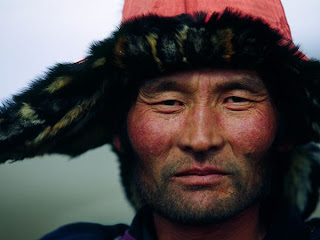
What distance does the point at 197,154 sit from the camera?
7.11 ft

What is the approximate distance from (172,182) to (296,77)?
2.29 ft

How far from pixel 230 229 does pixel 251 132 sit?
0.47 m

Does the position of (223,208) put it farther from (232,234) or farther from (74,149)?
(74,149)

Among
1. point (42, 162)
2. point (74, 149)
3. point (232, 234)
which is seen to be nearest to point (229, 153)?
point (232, 234)

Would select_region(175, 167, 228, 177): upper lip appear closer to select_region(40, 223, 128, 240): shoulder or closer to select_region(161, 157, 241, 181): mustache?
select_region(161, 157, 241, 181): mustache

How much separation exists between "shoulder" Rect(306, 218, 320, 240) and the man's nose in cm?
61

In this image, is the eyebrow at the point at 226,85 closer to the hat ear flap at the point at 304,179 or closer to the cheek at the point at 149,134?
the cheek at the point at 149,134

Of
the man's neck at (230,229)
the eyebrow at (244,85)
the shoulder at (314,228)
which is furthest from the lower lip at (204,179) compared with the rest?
the shoulder at (314,228)

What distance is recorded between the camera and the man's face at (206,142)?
218 centimetres

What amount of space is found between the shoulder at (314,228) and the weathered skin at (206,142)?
286 millimetres

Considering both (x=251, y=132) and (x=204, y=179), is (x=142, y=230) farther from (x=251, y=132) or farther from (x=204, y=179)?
(x=251, y=132)

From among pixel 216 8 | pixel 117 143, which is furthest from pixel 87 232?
pixel 216 8

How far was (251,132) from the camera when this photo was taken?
7.33 feet

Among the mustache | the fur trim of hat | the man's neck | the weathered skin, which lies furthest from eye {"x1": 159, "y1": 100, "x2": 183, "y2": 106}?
the man's neck
